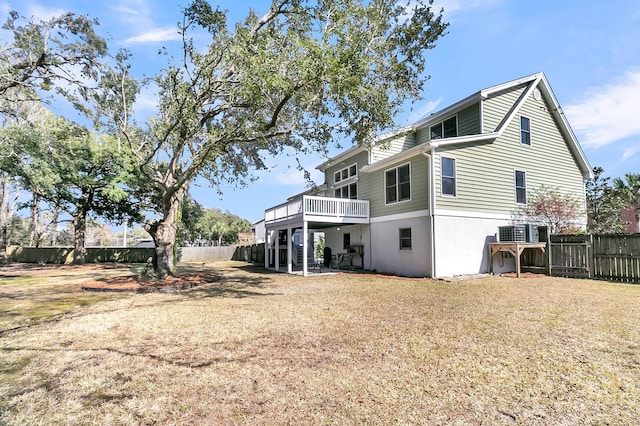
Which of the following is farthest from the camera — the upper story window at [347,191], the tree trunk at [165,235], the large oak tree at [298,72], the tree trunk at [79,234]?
the tree trunk at [79,234]

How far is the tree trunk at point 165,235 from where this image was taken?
39.4 feet

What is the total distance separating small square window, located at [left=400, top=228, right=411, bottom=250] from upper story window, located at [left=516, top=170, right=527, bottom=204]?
17.4 feet

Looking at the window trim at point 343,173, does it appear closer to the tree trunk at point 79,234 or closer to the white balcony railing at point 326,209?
the white balcony railing at point 326,209

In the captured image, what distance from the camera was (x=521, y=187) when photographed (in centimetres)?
1430

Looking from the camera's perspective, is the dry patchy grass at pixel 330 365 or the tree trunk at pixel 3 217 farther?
the tree trunk at pixel 3 217

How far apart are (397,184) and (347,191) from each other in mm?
4099

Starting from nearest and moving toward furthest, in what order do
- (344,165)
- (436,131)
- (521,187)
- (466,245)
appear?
(466,245), (521,187), (436,131), (344,165)

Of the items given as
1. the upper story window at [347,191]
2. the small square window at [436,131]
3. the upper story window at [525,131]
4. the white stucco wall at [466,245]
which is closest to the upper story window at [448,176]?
the white stucco wall at [466,245]

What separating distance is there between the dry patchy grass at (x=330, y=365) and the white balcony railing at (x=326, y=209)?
730cm

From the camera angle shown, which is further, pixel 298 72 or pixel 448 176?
pixel 448 176

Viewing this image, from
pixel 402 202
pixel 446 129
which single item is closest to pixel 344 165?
pixel 402 202

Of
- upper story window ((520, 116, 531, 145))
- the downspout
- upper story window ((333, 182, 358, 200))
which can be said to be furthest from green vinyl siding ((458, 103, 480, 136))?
upper story window ((333, 182, 358, 200))

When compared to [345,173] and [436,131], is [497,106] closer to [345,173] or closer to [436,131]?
[436,131]

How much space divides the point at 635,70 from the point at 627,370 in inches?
529
